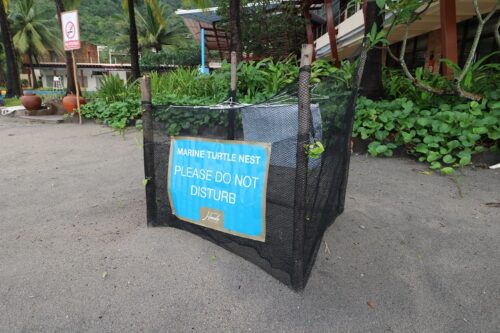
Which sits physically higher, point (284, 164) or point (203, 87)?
point (203, 87)

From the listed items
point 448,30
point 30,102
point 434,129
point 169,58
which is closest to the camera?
point 434,129

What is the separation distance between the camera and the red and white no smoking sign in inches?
298

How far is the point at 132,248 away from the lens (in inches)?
Answer: 99.9

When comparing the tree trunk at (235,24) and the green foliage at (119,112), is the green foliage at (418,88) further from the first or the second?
the green foliage at (119,112)

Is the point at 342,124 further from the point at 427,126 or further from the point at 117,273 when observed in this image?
the point at 427,126

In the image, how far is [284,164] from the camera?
6.62 ft

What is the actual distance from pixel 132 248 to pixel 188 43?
156ft

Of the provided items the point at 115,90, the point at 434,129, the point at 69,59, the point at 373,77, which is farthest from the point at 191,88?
the point at 69,59

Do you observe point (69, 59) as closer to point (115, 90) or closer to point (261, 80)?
point (115, 90)

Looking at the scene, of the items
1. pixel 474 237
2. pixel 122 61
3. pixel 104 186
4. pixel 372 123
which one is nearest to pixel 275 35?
pixel 372 123

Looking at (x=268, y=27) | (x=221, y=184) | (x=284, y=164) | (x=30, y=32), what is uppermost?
(x=30, y=32)

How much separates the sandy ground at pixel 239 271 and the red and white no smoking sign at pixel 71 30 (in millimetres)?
5016

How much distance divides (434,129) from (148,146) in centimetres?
361

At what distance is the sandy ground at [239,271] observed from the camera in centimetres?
188
